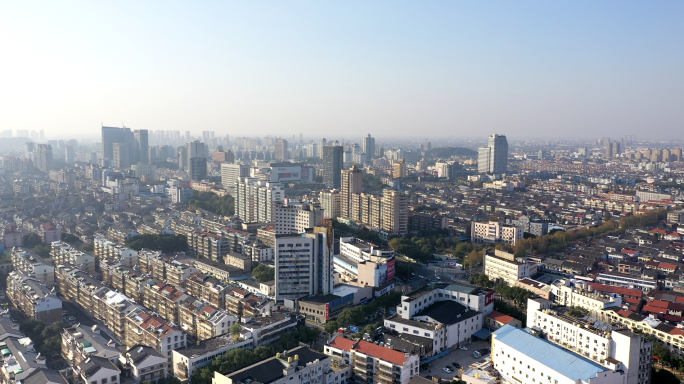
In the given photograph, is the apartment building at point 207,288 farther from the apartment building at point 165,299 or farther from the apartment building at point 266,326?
the apartment building at point 266,326

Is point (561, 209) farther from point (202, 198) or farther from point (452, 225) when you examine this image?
point (202, 198)

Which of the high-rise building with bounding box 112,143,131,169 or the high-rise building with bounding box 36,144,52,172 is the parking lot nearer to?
the high-rise building with bounding box 36,144,52,172

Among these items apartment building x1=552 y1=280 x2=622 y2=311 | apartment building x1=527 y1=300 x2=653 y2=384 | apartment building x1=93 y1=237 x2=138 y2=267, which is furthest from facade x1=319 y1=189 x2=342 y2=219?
apartment building x1=527 y1=300 x2=653 y2=384

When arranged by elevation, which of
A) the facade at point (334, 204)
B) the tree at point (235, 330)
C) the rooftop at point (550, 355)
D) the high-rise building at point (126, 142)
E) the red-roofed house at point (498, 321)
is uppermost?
the high-rise building at point (126, 142)

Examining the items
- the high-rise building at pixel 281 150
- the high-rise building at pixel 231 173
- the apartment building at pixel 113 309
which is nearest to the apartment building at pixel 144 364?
the apartment building at pixel 113 309

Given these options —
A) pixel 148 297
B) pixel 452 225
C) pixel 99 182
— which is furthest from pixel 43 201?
pixel 452 225

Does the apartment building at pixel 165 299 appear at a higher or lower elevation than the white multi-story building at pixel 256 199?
lower
